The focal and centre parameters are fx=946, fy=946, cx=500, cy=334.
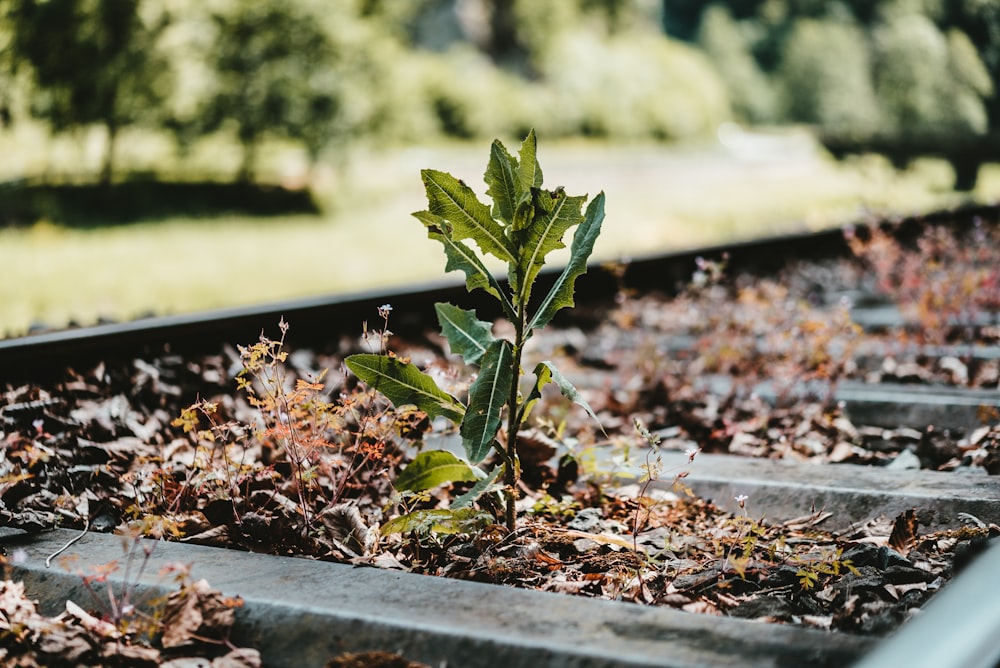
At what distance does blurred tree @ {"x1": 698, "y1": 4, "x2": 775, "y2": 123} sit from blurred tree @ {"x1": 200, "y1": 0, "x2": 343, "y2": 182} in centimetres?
1068

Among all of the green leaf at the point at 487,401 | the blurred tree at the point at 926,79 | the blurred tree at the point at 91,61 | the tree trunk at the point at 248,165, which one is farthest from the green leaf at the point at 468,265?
the tree trunk at the point at 248,165

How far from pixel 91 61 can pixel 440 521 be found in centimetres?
1021

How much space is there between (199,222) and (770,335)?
29.5 ft

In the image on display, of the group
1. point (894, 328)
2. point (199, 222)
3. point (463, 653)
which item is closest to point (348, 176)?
point (199, 222)

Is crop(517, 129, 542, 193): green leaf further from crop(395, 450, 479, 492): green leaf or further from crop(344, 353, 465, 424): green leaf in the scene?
crop(395, 450, 479, 492): green leaf

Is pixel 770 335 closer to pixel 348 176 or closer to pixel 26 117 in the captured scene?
pixel 26 117

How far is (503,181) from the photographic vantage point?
240cm

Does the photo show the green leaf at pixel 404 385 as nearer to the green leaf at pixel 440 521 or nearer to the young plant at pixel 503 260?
the young plant at pixel 503 260

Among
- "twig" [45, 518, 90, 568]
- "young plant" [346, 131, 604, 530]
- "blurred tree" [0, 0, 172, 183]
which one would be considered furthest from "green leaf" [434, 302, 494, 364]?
"blurred tree" [0, 0, 172, 183]

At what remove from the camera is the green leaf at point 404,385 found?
2.40 metres

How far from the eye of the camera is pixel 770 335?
477cm

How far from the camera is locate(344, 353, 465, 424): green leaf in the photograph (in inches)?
94.4

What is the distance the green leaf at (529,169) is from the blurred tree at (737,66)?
19.4 meters

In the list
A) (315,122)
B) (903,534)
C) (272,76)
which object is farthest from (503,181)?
(315,122)
